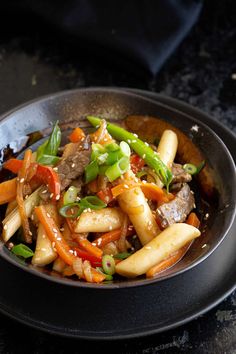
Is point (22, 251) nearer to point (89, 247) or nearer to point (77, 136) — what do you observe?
point (89, 247)

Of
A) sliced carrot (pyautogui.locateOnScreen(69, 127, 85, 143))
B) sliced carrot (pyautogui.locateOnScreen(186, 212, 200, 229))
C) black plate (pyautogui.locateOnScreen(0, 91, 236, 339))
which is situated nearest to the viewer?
black plate (pyautogui.locateOnScreen(0, 91, 236, 339))

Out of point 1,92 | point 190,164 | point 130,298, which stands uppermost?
point 190,164

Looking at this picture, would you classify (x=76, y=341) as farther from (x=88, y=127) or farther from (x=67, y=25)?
(x=67, y=25)

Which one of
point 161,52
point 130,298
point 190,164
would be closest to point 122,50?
point 161,52

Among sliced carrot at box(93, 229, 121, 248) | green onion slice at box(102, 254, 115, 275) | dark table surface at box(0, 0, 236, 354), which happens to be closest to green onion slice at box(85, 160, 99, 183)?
sliced carrot at box(93, 229, 121, 248)

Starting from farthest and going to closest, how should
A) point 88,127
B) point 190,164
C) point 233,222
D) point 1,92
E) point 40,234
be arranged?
point 1,92
point 88,127
point 190,164
point 233,222
point 40,234

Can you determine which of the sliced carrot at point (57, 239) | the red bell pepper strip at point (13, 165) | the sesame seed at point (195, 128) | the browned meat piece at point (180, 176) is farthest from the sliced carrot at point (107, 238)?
the sesame seed at point (195, 128)

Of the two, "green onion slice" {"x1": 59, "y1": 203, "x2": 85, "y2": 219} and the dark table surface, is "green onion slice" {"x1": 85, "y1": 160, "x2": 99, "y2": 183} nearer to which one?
"green onion slice" {"x1": 59, "y1": 203, "x2": 85, "y2": 219}
